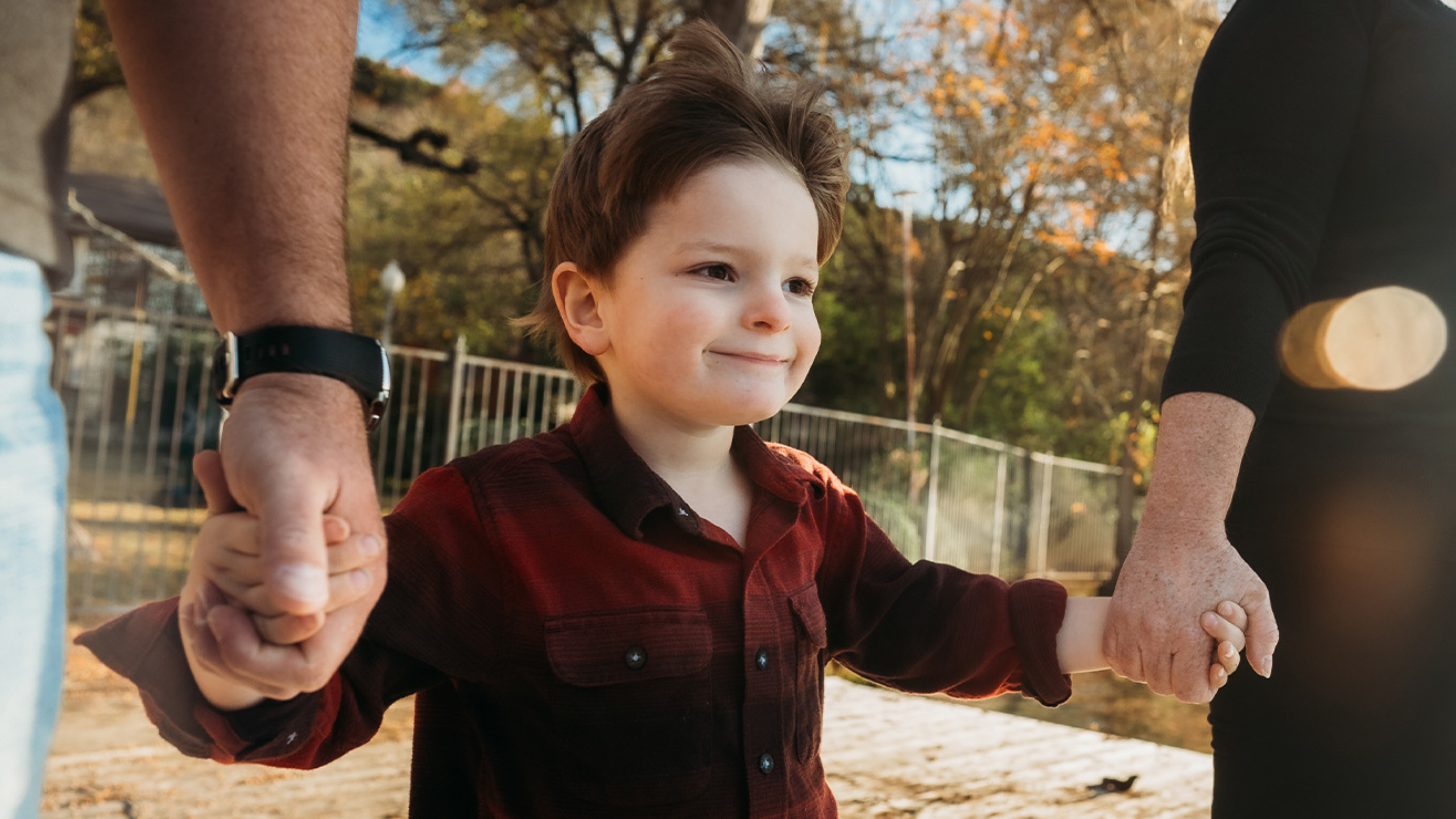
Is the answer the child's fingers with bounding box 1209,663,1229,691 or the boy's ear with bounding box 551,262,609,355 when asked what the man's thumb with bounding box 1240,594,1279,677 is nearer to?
the child's fingers with bounding box 1209,663,1229,691

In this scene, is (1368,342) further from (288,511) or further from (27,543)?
(27,543)

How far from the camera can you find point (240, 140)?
88 cm

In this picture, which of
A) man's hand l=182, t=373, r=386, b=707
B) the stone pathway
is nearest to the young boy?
man's hand l=182, t=373, r=386, b=707

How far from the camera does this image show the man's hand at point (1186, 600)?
4.11 feet

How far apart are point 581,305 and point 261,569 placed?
0.83 metres

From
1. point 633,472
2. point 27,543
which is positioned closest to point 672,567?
point 633,472

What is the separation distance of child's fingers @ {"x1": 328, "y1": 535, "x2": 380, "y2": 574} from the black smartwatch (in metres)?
0.18

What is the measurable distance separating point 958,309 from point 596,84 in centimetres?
602

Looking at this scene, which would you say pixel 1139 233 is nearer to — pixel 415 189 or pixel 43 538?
pixel 415 189

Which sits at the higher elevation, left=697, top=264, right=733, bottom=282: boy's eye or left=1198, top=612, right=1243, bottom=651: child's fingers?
left=697, top=264, right=733, bottom=282: boy's eye

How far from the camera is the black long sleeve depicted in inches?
51.9

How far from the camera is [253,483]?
75 centimetres

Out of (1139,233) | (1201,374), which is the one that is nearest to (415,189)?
(1139,233)

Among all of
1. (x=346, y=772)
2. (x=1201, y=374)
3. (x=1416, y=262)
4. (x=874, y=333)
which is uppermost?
(x=874, y=333)
